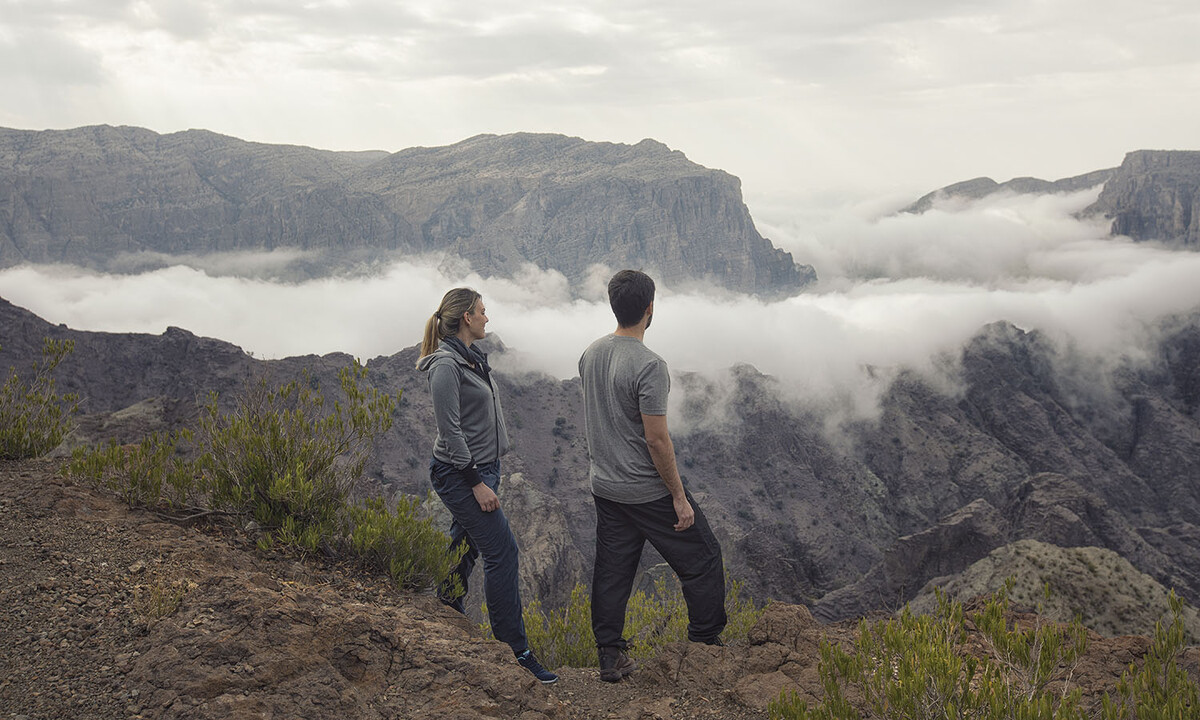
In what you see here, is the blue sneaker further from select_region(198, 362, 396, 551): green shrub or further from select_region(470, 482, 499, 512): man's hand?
select_region(198, 362, 396, 551): green shrub

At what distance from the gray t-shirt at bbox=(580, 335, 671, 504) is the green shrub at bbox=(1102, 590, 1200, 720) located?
2.36 m

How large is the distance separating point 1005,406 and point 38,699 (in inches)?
6456

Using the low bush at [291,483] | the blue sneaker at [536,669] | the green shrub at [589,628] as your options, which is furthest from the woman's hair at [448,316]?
the green shrub at [589,628]

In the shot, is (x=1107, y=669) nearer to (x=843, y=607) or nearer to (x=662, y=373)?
(x=662, y=373)

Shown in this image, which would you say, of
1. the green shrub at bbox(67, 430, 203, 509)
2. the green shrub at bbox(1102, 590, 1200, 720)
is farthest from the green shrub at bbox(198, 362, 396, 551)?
the green shrub at bbox(1102, 590, 1200, 720)

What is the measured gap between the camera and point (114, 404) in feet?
273

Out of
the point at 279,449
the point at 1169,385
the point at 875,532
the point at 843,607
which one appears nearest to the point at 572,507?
the point at 843,607

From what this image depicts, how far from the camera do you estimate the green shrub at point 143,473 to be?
5.06 metres

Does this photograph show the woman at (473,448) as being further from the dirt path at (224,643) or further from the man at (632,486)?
the man at (632,486)

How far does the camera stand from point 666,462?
4.42 metres

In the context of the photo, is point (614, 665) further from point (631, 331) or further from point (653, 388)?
point (631, 331)

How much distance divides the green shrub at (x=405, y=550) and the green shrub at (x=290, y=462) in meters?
0.27

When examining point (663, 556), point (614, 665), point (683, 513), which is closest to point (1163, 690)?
point (683, 513)

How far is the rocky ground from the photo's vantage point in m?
→ 3.24
